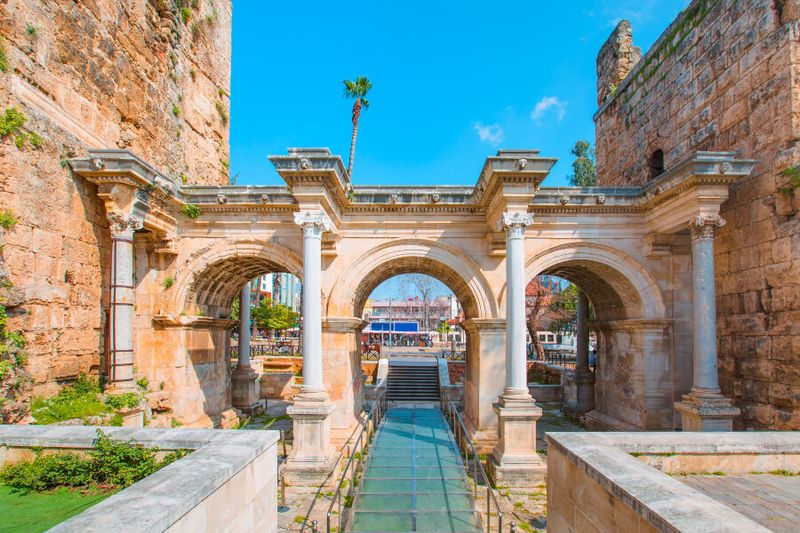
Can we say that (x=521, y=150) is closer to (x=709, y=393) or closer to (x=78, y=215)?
(x=709, y=393)

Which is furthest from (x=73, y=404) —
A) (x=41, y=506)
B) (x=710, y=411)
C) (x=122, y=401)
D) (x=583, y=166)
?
(x=583, y=166)

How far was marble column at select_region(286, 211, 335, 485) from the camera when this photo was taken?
852 cm

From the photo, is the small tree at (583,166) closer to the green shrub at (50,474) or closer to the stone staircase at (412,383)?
the stone staircase at (412,383)

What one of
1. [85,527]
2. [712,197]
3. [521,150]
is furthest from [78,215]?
[712,197]

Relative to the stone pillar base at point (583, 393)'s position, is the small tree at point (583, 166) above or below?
above

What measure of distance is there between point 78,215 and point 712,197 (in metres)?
12.1

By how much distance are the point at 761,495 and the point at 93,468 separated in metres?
6.62

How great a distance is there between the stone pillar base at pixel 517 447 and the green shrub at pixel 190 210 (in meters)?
8.10

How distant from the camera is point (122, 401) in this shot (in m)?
8.38

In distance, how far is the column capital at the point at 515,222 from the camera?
9.00m

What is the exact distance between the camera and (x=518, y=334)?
29.5 ft

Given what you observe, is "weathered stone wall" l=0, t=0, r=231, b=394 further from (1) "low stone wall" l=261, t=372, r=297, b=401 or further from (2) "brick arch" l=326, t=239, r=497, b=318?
(1) "low stone wall" l=261, t=372, r=297, b=401

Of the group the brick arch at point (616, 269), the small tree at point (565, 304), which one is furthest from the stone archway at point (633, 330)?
the small tree at point (565, 304)

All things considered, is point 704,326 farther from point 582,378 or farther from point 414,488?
point 414,488
